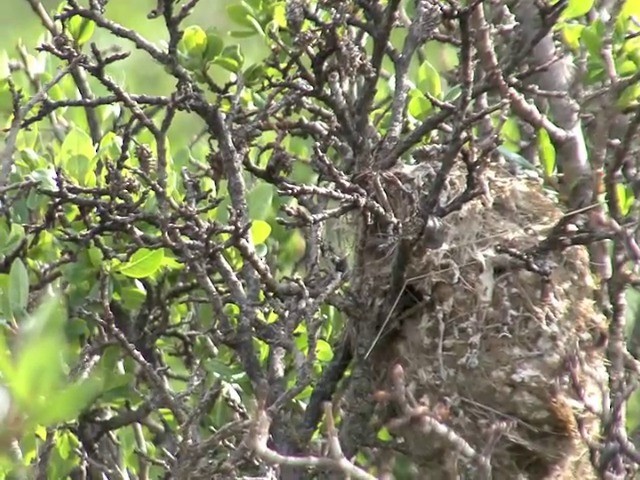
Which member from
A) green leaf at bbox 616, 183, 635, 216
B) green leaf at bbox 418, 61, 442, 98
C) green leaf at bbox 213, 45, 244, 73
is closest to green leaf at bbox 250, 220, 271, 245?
green leaf at bbox 213, 45, 244, 73

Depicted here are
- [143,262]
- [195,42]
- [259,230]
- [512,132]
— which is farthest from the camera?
[512,132]

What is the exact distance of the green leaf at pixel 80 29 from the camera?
303 centimetres

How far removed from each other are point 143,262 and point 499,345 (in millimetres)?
819

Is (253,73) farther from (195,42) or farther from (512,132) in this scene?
(512,132)

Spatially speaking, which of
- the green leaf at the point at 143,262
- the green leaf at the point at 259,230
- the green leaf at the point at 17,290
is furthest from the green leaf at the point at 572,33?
the green leaf at the point at 17,290

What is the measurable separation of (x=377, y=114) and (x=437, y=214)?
1023 millimetres

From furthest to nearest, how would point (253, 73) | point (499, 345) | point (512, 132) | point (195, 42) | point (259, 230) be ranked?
point (512, 132), point (253, 73), point (195, 42), point (259, 230), point (499, 345)

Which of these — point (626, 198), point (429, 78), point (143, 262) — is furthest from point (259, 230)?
point (626, 198)

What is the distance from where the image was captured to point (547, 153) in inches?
113

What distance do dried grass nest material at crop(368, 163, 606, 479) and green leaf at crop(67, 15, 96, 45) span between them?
95 centimetres

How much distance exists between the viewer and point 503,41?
11.0 feet

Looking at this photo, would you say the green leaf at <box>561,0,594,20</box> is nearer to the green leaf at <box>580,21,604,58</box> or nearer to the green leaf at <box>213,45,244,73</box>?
the green leaf at <box>580,21,604,58</box>

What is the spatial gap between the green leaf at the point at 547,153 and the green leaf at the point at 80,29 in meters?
1.18

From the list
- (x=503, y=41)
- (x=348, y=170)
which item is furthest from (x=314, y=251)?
(x=503, y=41)
